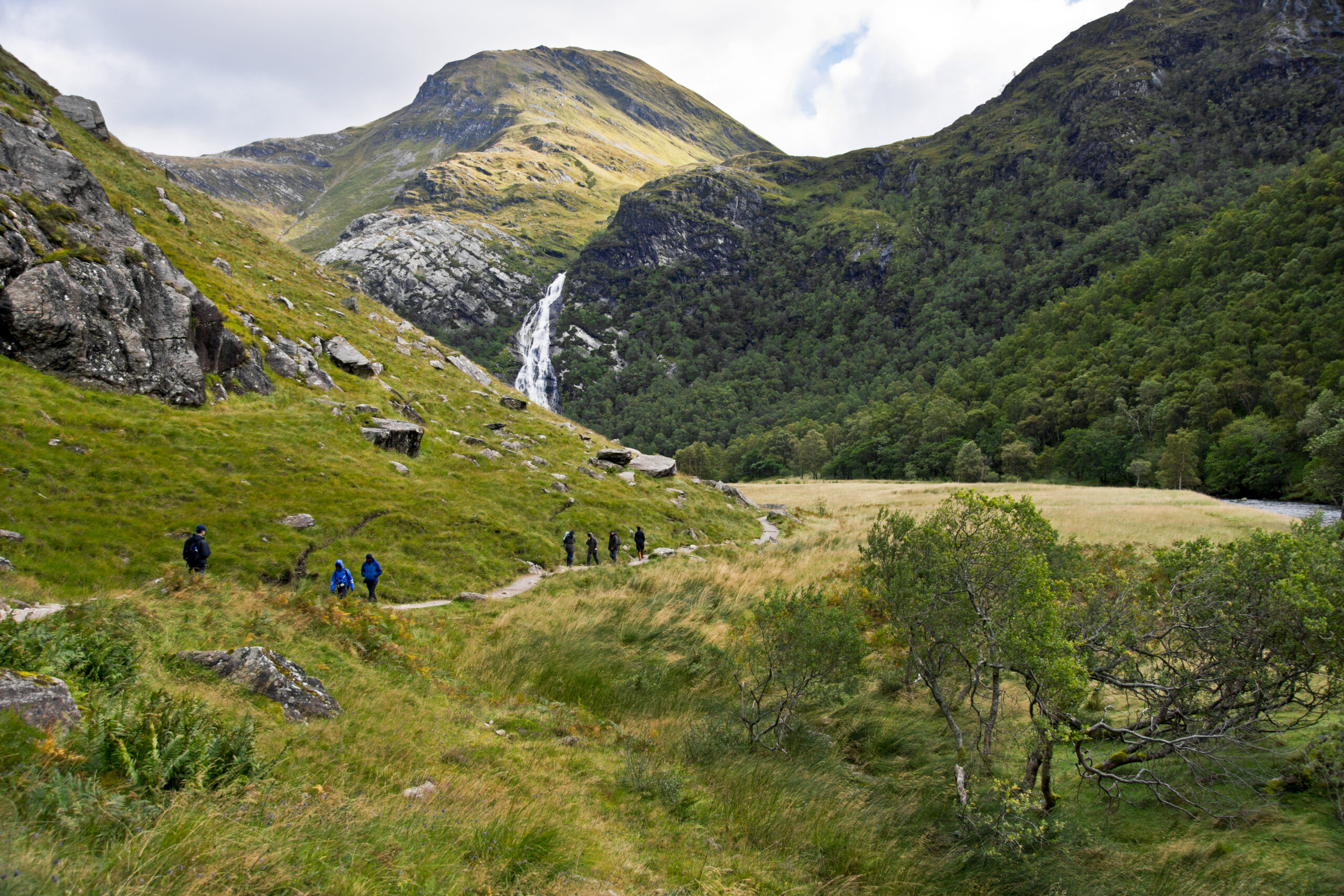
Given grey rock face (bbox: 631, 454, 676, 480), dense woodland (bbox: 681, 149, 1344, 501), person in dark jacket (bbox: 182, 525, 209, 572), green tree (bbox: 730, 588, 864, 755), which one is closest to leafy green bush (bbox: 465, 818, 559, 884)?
green tree (bbox: 730, 588, 864, 755)

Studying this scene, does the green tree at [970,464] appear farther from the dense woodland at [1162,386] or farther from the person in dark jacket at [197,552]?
the person in dark jacket at [197,552]

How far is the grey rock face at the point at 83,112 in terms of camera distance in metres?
33.9

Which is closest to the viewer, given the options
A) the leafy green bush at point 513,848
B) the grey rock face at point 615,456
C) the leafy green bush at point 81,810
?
the leafy green bush at point 81,810

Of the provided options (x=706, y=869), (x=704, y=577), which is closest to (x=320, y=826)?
(x=706, y=869)

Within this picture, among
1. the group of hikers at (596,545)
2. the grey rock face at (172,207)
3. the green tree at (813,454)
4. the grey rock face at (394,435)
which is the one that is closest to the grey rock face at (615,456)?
the group of hikers at (596,545)

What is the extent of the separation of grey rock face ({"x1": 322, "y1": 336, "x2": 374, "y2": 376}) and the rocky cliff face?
570cm

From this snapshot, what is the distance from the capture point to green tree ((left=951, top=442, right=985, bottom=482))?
9294 centimetres

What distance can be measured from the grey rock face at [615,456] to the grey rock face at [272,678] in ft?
93.8

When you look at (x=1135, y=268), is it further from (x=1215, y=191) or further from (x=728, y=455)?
(x=728, y=455)

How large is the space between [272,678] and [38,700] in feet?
8.70

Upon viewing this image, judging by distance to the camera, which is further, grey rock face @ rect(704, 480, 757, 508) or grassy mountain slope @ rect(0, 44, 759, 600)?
grey rock face @ rect(704, 480, 757, 508)

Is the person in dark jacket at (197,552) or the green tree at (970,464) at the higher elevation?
the person in dark jacket at (197,552)

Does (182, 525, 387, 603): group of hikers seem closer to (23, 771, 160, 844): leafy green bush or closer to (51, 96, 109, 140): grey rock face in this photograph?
(23, 771, 160, 844): leafy green bush

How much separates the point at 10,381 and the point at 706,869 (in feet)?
78.5
